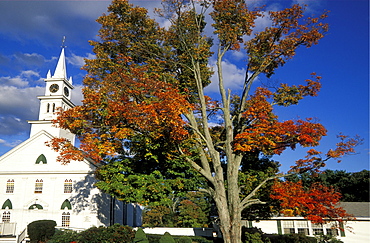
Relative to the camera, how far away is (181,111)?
15.0 meters

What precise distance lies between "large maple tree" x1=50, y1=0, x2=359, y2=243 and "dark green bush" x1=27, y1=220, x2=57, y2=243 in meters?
5.27

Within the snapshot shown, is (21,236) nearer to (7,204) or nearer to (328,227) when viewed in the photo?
(7,204)

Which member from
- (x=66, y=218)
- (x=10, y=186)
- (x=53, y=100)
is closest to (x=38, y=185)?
(x=10, y=186)

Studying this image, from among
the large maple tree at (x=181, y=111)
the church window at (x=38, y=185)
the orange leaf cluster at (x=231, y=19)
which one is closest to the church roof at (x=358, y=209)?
the large maple tree at (x=181, y=111)

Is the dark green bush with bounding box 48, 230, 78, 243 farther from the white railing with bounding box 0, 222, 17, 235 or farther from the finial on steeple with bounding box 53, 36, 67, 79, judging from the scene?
the finial on steeple with bounding box 53, 36, 67, 79

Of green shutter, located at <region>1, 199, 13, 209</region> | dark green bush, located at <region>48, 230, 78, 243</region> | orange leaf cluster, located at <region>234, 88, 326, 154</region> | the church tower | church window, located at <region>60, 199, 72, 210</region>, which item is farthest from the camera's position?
the church tower

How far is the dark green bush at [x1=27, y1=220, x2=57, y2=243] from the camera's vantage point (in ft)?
61.3

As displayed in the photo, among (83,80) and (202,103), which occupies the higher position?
(83,80)

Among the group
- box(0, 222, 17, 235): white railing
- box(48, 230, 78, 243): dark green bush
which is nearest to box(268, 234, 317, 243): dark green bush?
box(48, 230, 78, 243): dark green bush

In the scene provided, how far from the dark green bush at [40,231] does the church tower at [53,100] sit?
1619 cm

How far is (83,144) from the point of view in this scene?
49.3 feet

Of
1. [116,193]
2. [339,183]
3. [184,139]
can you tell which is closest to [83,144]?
[116,193]

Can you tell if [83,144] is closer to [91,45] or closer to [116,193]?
[116,193]

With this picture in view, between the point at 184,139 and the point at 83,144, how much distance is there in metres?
5.29
